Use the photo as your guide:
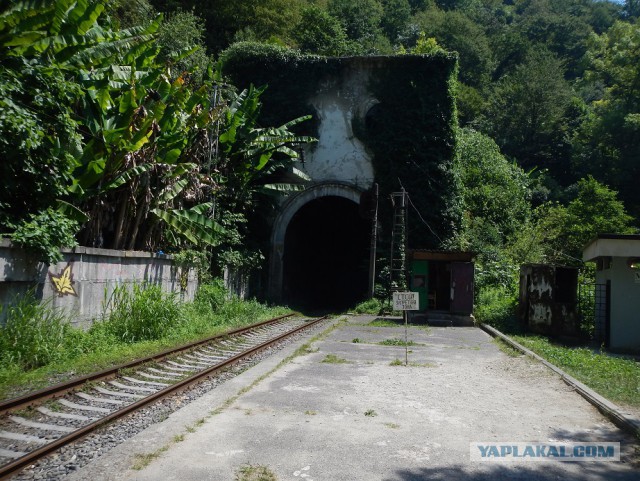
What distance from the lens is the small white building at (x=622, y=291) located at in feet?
48.2

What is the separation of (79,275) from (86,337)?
1460 millimetres

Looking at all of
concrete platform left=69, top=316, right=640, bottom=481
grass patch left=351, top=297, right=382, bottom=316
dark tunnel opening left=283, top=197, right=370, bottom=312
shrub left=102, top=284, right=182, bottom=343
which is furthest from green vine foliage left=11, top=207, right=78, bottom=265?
dark tunnel opening left=283, top=197, right=370, bottom=312

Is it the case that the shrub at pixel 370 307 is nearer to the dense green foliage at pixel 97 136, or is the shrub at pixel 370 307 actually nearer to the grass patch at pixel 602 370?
the dense green foliage at pixel 97 136

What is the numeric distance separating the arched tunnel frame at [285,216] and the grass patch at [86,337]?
9720 mm

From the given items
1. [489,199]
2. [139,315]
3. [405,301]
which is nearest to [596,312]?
[405,301]

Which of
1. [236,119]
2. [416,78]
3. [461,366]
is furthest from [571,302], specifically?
[416,78]

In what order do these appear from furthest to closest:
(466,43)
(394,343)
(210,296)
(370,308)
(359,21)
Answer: (466,43), (359,21), (370,308), (210,296), (394,343)

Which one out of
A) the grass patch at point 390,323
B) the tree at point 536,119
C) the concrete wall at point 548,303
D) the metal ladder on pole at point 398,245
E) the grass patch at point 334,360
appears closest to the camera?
the grass patch at point 334,360

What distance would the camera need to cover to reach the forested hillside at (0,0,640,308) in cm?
1140

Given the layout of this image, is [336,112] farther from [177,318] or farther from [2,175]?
[2,175]

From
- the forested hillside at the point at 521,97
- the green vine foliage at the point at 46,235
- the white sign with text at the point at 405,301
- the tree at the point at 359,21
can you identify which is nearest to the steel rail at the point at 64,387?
the green vine foliage at the point at 46,235

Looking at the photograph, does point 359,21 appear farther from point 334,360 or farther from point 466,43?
point 334,360

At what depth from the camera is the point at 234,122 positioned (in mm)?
20031

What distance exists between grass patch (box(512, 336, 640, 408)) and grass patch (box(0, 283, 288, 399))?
7.52m
